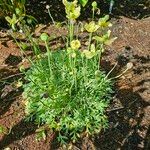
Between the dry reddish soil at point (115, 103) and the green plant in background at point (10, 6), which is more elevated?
the green plant in background at point (10, 6)

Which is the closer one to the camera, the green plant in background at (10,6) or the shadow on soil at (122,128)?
the shadow on soil at (122,128)

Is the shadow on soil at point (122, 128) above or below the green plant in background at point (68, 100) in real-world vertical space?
below

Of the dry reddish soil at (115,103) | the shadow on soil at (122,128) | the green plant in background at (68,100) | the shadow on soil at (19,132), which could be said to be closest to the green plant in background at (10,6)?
the dry reddish soil at (115,103)

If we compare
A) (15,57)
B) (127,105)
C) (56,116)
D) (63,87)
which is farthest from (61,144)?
(15,57)

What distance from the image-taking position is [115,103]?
8.27ft

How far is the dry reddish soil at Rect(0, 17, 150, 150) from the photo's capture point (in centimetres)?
232

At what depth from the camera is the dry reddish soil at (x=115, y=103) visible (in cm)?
232

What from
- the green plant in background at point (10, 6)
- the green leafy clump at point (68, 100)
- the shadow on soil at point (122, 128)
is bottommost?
the shadow on soil at point (122, 128)

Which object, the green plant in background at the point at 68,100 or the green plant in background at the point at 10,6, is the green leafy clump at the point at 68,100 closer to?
the green plant in background at the point at 68,100

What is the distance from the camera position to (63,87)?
235cm

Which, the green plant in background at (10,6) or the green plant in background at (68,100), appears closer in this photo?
the green plant in background at (68,100)

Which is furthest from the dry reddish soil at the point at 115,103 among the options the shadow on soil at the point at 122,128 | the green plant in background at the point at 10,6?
the green plant in background at the point at 10,6

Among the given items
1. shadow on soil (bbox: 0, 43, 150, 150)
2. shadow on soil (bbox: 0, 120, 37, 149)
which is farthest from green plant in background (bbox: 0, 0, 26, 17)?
shadow on soil (bbox: 0, 120, 37, 149)

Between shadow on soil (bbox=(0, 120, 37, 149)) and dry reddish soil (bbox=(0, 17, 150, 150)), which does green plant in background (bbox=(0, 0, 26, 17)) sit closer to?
dry reddish soil (bbox=(0, 17, 150, 150))
